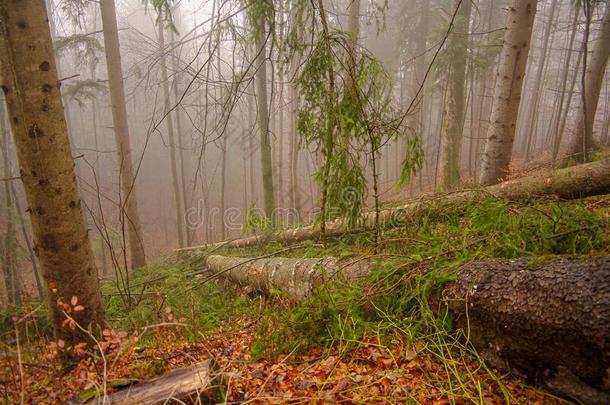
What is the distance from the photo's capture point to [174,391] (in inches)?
79.2

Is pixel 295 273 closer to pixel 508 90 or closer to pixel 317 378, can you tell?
pixel 317 378

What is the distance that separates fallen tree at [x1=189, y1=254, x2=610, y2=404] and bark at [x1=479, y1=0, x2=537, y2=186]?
4.72 m

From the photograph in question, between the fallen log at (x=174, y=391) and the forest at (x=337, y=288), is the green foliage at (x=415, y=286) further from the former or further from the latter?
the fallen log at (x=174, y=391)

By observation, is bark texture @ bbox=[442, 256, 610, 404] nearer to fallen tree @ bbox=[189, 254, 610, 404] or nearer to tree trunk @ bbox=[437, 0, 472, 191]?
fallen tree @ bbox=[189, 254, 610, 404]

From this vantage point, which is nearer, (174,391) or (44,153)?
(174,391)

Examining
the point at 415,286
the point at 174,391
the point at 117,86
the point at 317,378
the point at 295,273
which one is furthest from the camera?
the point at 117,86

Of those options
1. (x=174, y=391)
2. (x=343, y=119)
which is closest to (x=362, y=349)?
(x=174, y=391)

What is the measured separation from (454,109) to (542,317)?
9.91 metres

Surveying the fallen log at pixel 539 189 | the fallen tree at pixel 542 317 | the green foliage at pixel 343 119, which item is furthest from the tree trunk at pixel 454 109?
the fallen tree at pixel 542 317

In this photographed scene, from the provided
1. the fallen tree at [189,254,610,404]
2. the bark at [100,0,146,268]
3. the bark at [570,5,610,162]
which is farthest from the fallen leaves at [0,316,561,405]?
the bark at [570,5,610,162]

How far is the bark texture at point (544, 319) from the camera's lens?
1.72m

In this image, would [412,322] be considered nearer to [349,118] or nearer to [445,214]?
[349,118]

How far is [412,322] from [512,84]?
5510mm

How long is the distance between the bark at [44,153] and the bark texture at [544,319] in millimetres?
2932
